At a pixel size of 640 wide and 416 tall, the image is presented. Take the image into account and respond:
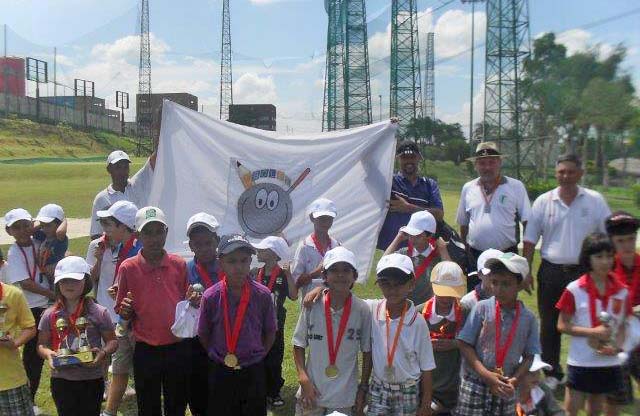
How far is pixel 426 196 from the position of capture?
5.76 m

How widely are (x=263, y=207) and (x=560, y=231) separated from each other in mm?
3327

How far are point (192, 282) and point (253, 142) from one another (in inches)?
125

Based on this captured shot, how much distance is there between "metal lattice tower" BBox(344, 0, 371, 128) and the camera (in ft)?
147

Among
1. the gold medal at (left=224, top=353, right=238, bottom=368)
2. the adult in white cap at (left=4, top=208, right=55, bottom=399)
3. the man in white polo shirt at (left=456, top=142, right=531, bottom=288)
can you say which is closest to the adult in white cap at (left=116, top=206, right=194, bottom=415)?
the gold medal at (left=224, top=353, right=238, bottom=368)

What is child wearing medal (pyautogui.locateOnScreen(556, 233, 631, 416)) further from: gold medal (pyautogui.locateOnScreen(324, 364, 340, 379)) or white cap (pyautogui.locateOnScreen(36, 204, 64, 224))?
white cap (pyautogui.locateOnScreen(36, 204, 64, 224))

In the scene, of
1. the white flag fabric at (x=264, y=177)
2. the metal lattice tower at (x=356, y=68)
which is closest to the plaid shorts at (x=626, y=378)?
the white flag fabric at (x=264, y=177)

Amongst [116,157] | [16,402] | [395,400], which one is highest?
[116,157]

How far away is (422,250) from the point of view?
4.89m

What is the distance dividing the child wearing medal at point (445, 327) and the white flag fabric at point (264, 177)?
2637 millimetres

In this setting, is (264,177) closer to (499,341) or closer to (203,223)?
(203,223)

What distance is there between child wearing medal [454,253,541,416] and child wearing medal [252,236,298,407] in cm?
156

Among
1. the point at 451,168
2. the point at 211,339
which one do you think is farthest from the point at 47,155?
the point at 211,339

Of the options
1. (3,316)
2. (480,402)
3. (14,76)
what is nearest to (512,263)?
(480,402)

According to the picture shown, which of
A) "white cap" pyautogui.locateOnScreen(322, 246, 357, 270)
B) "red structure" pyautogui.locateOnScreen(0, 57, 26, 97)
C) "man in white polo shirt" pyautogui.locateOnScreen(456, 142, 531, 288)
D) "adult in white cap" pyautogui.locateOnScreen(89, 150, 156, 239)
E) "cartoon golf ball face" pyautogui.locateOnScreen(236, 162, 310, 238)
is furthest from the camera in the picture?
"red structure" pyautogui.locateOnScreen(0, 57, 26, 97)
